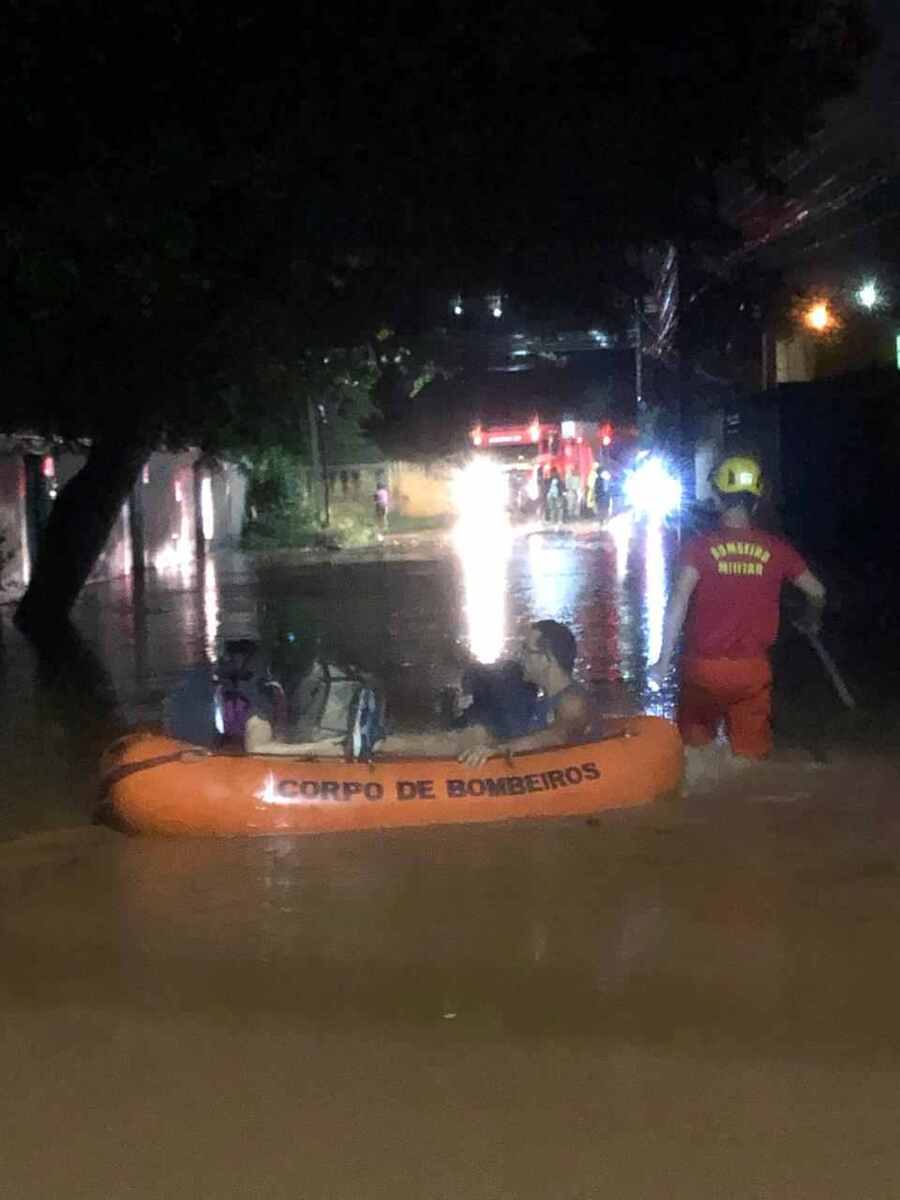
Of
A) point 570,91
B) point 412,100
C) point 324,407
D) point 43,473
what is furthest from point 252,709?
point 324,407

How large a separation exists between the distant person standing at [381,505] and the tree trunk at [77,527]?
24.3m

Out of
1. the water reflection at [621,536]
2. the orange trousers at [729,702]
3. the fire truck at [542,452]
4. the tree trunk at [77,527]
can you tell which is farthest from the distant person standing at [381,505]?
the orange trousers at [729,702]

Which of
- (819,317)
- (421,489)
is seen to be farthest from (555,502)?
(819,317)

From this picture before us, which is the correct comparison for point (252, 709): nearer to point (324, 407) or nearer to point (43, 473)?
point (43, 473)

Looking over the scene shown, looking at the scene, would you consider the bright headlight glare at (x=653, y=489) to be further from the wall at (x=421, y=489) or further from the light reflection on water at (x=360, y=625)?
the light reflection on water at (x=360, y=625)

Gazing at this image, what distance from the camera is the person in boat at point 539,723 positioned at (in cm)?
802

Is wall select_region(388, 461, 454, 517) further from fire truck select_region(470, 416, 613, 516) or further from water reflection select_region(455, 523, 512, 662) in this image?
water reflection select_region(455, 523, 512, 662)

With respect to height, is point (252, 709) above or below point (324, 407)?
below

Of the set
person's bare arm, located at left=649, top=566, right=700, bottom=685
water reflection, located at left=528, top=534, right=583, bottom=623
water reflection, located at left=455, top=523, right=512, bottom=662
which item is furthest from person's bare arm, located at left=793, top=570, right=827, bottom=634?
water reflection, located at left=528, top=534, right=583, bottom=623

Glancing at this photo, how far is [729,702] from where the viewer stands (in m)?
8.20

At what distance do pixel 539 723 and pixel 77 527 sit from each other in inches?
460

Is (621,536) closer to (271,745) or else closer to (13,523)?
(13,523)

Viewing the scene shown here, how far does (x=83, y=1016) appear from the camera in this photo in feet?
17.6

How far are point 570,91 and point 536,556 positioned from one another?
1650cm
